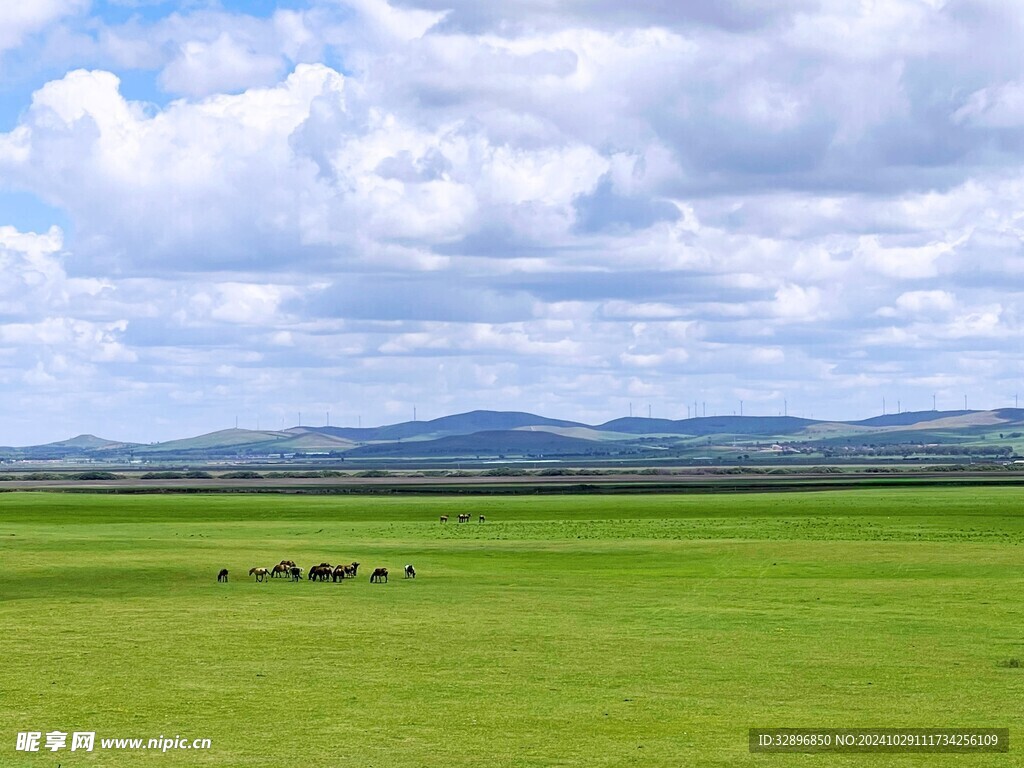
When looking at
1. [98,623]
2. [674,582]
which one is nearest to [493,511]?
[674,582]

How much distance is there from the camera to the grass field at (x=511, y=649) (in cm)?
2200

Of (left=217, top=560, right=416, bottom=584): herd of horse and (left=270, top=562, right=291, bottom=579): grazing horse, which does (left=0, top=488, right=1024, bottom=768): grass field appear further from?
Result: (left=270, top=562, right=291, bottom=579): grazing horse

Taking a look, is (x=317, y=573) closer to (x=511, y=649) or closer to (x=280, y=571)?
(x=280, y=571)

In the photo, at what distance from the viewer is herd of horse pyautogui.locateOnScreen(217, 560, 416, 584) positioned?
49812 mm

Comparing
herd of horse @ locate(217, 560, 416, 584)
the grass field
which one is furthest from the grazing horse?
the grass field

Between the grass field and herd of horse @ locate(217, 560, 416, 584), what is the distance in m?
0.69

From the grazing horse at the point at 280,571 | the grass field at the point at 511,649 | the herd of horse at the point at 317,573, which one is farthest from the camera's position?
the grazing horse at the point at 280,571

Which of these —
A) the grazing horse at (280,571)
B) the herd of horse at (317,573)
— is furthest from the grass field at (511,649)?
the grazing horse at (280,571)

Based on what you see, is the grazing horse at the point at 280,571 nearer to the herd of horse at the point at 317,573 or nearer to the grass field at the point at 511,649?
the herd of horse at the point at 317,573

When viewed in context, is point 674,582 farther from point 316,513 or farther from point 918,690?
point 316,513

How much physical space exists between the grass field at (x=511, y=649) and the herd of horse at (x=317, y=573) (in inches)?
27.1

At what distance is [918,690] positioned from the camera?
25.9m

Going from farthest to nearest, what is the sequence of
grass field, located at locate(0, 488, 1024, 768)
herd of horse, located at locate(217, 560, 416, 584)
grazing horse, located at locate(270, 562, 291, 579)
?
1. grazing horse, located at locate(270, 562, 291, 579)
2. herd of horse, located at locate(217, 560, 416, 584)
3. grass field, located at locate(0, 488, 1024, 768)

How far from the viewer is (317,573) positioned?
1984 inches
